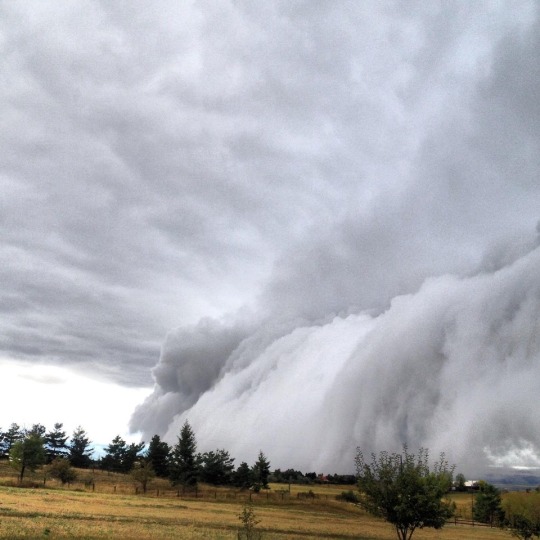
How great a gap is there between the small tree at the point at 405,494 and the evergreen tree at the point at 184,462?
84.1 metres

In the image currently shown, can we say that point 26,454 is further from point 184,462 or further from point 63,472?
point 184,462

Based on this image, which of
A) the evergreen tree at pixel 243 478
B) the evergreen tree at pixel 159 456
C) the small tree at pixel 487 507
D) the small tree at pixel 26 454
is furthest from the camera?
the evergreen tree at pixel 159 456

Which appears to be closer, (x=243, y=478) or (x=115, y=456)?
(x=243, y=478)

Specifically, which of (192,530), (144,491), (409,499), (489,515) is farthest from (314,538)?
(489,515)

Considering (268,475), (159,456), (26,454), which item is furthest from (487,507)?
(26,454)

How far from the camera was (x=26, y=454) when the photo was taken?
99000mm

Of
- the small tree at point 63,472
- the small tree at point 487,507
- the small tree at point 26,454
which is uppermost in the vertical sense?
the small tree at point 26,454

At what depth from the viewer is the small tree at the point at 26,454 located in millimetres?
98812

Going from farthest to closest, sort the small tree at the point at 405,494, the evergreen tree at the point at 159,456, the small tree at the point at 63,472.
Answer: the evergreen tree at the point at 159,456 → the small tree at the point at 63,472 → the small tree at the point at 405,494

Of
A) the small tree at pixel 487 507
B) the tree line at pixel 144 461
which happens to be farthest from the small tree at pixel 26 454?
the small tree at pixel 487 507

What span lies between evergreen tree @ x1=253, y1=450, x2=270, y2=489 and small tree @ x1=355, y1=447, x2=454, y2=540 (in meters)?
91.3

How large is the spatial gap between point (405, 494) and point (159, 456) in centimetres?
12445

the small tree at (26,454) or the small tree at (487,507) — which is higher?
the small tree at (26,454)

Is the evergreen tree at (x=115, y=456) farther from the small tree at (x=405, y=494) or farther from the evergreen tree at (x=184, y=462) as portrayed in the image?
the small tree at (x=405, y=494)
